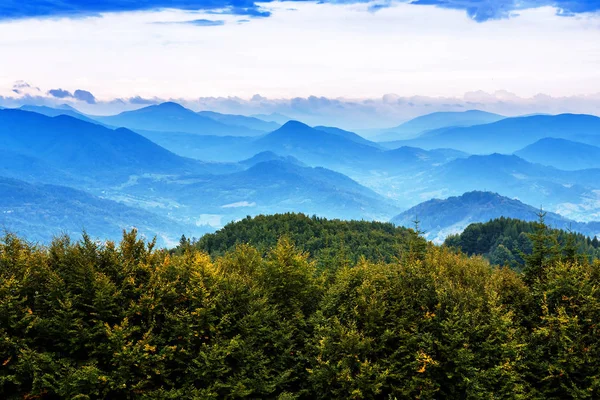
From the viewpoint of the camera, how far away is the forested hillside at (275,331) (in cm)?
1644

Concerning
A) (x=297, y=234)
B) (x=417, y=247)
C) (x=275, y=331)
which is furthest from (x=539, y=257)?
(x=297, y=234)

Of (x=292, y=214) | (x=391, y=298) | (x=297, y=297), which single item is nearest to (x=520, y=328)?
(x=391, y=298)

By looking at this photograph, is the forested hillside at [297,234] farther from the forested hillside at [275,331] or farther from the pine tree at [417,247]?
the forested hillside at [275,331]

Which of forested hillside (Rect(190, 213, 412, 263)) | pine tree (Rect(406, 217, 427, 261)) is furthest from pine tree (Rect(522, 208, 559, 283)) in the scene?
forested hillside (Rect(190, 213, 412, 263))

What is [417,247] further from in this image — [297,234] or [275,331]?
[297,234]

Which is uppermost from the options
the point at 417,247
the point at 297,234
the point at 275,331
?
the point at 417,247

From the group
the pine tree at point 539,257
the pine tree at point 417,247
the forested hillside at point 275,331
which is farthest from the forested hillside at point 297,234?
the forested hillside at point 275,331

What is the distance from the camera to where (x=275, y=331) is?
1866 centimetres

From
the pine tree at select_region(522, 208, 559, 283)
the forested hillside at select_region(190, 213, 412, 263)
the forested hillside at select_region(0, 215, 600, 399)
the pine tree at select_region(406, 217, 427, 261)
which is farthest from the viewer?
the forested hillside at select_region(190, 213, 412, 263)

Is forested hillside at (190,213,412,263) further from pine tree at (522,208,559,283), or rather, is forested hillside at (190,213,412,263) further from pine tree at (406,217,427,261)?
pine tree at (522,208,559,283)

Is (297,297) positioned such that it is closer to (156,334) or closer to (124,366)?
(156,334)

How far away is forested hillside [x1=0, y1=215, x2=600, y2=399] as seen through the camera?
16438mm

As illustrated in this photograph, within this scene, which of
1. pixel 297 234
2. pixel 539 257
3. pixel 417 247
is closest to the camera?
pixel 539 257

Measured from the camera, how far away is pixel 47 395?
639 inches
